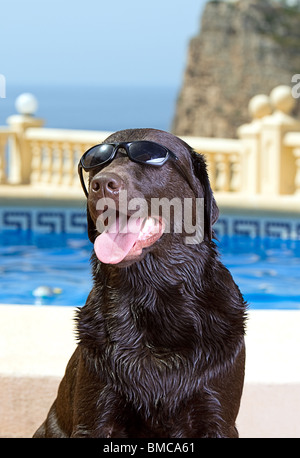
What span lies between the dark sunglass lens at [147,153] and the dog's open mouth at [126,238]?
0.56 feet

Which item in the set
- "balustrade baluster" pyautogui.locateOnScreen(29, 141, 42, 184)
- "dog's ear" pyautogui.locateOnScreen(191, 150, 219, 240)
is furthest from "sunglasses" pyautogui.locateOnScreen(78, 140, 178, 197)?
"balustrade baluster" pyautogui.locateOnScreen(29, 141, 42, 184)

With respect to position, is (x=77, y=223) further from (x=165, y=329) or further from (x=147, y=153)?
(x=147, y=153)

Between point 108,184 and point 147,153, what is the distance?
0.65 ft

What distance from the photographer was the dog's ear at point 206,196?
8.16 feet

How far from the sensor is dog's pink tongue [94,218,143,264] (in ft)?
7.49

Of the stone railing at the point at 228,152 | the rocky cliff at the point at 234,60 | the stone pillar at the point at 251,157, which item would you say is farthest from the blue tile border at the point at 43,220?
the rocky cliff at the point at 234,60

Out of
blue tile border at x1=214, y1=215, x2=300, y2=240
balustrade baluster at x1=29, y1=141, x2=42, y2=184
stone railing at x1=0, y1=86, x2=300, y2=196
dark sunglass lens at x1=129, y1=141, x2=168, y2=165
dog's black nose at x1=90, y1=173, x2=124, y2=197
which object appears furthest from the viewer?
balustrade baluster at x1=29, y1=141, x2=42, y2=184

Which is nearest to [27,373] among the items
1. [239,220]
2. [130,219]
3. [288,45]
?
[130,219]

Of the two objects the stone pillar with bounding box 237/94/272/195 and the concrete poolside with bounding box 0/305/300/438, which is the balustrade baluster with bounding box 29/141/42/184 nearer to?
the stone pillar with bounding box 237/94/272/195

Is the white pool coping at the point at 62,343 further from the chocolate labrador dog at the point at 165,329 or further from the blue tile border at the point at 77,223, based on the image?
the blue tile border at the point at 77,223

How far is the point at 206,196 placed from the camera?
2506mm

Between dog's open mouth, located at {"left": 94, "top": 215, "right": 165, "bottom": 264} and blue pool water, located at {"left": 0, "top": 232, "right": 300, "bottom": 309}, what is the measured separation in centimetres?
510

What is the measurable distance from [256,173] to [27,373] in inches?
284

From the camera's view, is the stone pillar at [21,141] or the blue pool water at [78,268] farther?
the stone pillar at [21,141]
